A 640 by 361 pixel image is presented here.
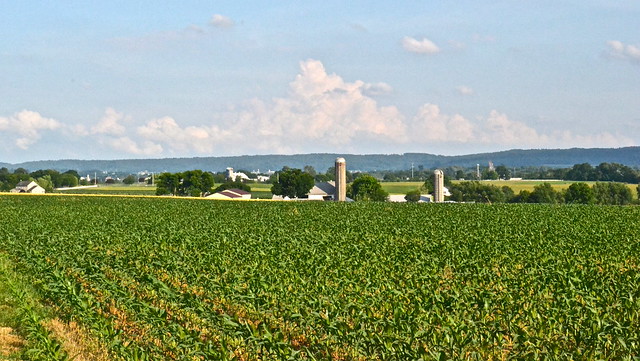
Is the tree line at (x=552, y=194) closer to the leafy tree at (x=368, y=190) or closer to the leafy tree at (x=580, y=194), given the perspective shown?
the leafy tree at (x=580, y=194)

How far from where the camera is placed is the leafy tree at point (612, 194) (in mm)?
122500

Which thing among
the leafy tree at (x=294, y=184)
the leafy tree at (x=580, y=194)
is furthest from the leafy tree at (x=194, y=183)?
the leafy tree at (x=580, y=194)

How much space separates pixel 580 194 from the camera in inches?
4665

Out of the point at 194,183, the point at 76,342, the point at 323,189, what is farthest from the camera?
the point at 194,183

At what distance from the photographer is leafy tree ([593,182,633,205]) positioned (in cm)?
12250

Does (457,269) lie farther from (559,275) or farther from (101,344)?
(101,344)

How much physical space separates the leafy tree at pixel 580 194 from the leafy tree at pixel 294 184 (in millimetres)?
46029

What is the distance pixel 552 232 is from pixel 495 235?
4.07 m

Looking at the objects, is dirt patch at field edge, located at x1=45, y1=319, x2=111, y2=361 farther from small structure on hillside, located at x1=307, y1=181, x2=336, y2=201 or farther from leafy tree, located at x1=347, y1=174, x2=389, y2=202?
leafy tree, located at x1=347, y1=174, x2=389, y2=202

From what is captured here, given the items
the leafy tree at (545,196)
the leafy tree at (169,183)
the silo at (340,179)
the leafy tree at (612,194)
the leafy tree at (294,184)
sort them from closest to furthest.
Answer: the silo at (340,179), the leafy tree at (545,196), the leafy tree at (612,194), the leafy tree at (294,184), the leafy tree at (169,183)

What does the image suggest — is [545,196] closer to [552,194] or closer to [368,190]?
[552,194]

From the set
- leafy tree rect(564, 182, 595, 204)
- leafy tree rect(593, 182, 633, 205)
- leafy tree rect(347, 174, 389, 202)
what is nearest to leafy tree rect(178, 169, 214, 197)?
leafy tree rect(347, 174, 389, 202)

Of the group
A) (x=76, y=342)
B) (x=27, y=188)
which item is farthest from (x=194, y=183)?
(x=76, y=342)

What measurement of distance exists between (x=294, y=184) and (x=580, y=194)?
5124 centimetres
